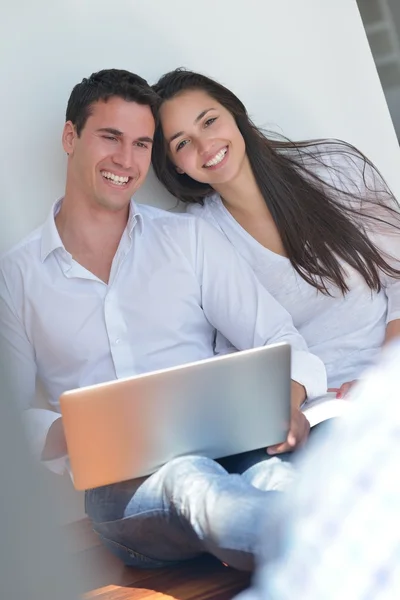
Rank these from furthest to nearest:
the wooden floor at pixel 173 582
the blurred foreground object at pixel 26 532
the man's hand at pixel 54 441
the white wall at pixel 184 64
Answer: the white wall at pixel 184 64 → the man's hand at pixel 54 441 → the wooden floor at pixel 173 582 → the blurred foreground object at pixel 26 532

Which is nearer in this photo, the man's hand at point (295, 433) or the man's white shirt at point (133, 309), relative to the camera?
the man's hand at point (295, 433)

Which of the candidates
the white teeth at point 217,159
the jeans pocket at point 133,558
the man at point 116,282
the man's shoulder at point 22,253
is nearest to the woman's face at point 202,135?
the white teeth at point 217,159

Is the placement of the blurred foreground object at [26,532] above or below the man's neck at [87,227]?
above

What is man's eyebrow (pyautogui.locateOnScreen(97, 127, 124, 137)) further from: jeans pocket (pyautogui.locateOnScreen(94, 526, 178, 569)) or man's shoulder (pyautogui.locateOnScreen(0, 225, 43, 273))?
jeans pocket (pyautogui.locateOnScreen(94, 526, 178, 569))

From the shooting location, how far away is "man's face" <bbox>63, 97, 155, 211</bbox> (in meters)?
1.73

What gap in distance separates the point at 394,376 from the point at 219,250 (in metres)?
0.79

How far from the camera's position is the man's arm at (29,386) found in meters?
1.53

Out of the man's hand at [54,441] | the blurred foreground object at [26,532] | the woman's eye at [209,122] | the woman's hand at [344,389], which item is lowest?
the woman's hand at [344,389]

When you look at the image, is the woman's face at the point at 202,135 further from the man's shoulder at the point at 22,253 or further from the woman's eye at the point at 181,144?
the man's shoulder at the point at 22,253

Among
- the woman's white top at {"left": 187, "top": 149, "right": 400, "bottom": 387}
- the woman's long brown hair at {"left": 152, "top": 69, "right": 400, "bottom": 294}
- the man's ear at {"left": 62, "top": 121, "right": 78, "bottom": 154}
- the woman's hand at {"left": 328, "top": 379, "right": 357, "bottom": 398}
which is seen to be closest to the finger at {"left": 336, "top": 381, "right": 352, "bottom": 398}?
the woman's hand at {"left": 328, "top": 379, "right": 357, "bottom": 398}

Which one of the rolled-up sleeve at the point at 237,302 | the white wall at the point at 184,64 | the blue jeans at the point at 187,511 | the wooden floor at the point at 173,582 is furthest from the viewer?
the white wall at the point at 184,64

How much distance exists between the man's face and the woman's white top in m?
0.30

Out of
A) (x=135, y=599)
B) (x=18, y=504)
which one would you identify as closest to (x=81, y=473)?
(x=135, y=599)

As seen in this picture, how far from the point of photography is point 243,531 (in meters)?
1.16
